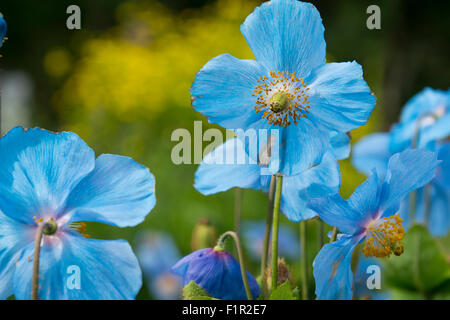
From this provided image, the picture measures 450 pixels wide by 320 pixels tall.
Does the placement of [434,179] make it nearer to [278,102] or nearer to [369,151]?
[369,151]

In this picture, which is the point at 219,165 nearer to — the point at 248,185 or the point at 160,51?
the point at 248,185

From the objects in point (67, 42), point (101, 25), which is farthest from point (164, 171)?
point (67, 42)

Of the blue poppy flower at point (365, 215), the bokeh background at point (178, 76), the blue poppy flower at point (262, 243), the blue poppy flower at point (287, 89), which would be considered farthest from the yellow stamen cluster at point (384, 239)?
the bokeh background at point (178, 76)

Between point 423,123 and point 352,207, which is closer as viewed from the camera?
point 352,207

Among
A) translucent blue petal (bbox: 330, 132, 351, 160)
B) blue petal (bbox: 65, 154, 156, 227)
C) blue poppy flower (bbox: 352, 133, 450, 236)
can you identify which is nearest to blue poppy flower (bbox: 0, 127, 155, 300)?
blue petal (bbox: 65, 154, 156, 227)

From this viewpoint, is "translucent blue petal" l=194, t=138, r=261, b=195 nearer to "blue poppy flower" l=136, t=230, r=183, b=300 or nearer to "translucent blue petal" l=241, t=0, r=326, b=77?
"translucent blue petal" l=241, t=0, r=326, b=77

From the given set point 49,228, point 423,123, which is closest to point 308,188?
point 49,228
